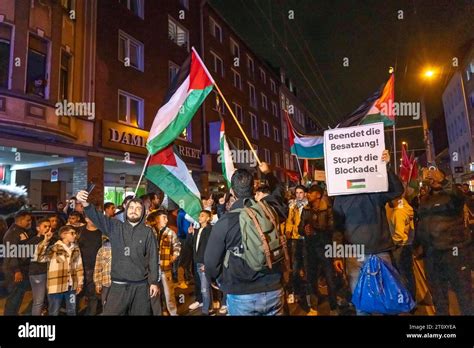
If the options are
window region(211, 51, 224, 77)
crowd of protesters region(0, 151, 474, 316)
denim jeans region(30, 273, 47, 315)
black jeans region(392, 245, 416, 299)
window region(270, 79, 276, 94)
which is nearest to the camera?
crowd of protesters region(0, 151, 474, 316)

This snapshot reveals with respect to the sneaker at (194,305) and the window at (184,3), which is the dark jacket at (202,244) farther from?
the window at (184,3)

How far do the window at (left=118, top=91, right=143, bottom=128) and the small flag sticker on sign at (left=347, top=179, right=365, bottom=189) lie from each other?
12283mm

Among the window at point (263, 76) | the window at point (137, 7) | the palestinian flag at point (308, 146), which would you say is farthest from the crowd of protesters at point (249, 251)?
the window at point (263, 76)

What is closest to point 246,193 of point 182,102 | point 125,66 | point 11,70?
point 182,102

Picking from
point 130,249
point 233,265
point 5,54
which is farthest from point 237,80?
point 233,265

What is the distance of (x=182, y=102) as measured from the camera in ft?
19.2

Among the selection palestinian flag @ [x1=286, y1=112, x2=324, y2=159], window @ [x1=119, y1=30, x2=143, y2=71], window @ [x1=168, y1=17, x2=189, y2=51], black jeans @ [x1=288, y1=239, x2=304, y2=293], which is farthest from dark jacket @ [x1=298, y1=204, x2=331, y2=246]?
window @ [x1=168, y1=17, x2=189, y2=51]

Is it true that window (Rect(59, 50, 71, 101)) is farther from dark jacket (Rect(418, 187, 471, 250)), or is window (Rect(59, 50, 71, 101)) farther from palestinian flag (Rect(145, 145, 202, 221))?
dark jacket (Rect(418, 187, 471, 250))

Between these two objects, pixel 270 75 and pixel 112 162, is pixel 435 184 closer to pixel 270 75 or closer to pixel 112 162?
pixel 112 162

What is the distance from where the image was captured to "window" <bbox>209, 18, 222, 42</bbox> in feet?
82.3

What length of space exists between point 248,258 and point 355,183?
2.08 meters

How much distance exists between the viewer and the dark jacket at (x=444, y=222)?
492 cm

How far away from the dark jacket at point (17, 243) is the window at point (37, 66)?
6918 mm
